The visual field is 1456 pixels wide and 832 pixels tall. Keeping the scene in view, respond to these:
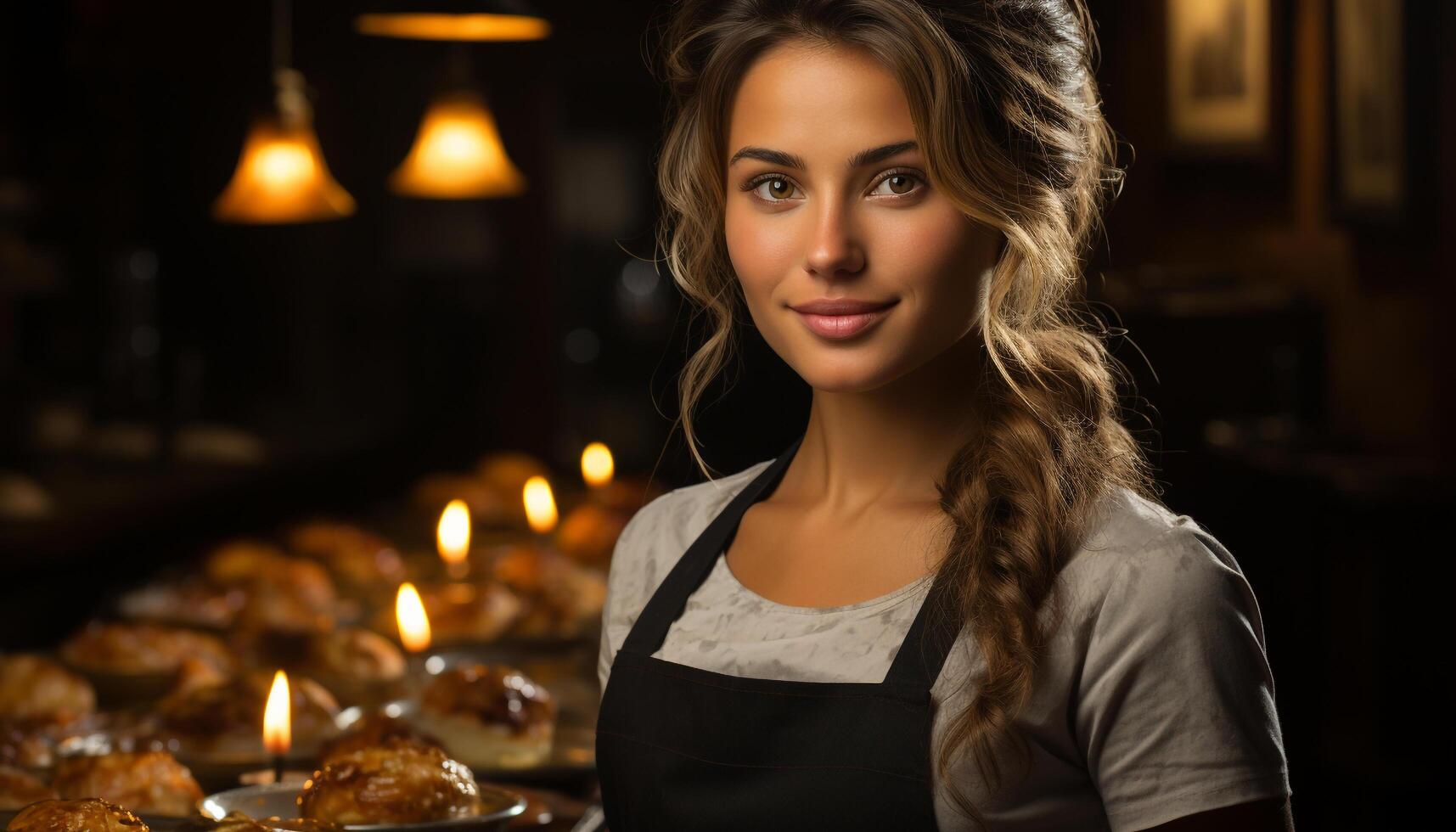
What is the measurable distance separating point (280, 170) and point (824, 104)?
2.42 metres

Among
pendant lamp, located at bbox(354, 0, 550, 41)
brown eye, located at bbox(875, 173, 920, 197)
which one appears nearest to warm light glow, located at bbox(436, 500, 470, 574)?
pendant lamp, located at bbox(354, 0, 550, 41)

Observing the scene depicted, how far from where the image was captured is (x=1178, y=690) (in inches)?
54.0

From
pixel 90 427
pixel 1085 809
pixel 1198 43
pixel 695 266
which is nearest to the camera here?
pixel 1085 809

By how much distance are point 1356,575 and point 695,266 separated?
441 centimetres

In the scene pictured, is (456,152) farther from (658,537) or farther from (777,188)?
(777,188)

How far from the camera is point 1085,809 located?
4.77 feet

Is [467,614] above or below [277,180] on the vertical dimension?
below

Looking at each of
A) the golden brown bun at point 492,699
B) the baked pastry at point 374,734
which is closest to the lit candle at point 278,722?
the baked pastry at point 374,734

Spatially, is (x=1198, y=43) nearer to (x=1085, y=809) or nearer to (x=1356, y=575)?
(x=1356, y=575)

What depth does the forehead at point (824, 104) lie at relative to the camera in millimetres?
1503

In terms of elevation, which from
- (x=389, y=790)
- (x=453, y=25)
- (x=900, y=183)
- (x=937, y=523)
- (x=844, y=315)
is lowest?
(x=389, y=790)

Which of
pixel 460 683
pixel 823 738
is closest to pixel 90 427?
pixel 460 683

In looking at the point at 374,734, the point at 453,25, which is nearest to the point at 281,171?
the point at 453,25

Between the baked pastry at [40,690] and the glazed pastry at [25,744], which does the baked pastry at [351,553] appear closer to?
the baked pastry at [40,690]
